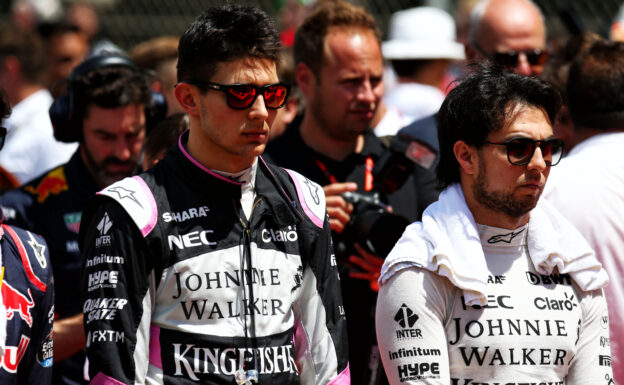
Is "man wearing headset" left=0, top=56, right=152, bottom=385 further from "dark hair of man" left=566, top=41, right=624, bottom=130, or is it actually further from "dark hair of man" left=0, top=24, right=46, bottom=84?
"dark hair of man" left=0, top=24, right=46, bottom=84

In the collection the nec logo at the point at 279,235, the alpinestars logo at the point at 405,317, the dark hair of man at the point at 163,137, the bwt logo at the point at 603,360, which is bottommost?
the bwt logo at the point at 603,360

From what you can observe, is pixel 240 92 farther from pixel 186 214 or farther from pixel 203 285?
pixel 203 285

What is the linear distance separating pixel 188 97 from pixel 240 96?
0.20m

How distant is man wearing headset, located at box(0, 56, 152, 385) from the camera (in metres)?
4.31

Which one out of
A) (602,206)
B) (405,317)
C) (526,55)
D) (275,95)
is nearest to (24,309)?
(275,95)

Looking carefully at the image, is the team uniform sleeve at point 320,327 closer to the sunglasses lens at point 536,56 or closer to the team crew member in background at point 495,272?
the team crew member in background at point 495,272

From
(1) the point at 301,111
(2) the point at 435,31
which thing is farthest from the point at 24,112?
(2) the point at 435,31

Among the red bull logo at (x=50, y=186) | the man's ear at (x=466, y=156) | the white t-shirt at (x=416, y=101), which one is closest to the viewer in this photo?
the man's ear at (x=466, y=156)

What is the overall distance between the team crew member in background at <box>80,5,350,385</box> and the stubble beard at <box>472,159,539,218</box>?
0.52 m

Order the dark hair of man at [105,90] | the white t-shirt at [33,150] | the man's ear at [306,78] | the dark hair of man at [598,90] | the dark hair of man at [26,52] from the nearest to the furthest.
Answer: the dark hair of man at [598,90]
the dark hair of man at [105,90]
the man's ear at [306,78]
the white t-shirt at [33,150]
the dark hair of man at [26,52]

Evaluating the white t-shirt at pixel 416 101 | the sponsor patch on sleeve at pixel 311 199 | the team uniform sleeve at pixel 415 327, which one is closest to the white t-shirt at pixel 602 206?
the team uniform sleeve at pixel 415 327

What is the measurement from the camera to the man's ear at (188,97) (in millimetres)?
3152

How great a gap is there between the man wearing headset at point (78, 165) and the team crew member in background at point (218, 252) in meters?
1.28

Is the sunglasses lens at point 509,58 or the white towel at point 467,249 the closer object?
the white towel at point 467,249
